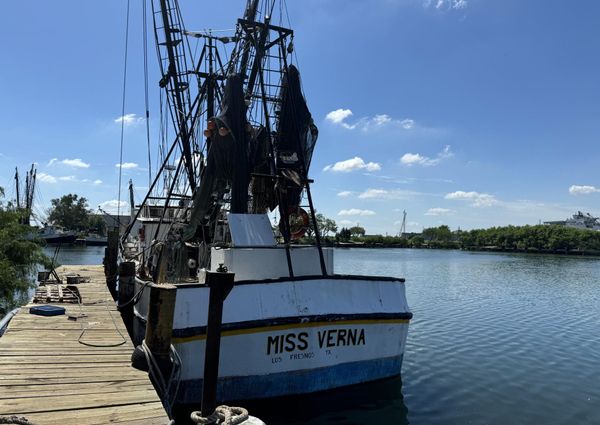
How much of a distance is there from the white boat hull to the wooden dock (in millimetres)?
1342

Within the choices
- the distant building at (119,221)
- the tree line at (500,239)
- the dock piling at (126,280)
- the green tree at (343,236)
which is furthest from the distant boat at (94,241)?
the dock piling at (126,280)

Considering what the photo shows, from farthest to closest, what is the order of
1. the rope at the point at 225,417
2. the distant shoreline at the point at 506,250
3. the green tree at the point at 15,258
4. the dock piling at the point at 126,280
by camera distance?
the distant shoreline at the point at 506,250, the green tree at the point at 15,258, the dock piling at the point at 126,280, the rope at the point at 225,417

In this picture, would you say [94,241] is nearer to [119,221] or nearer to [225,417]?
[119,221]

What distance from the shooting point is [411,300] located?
25938mm

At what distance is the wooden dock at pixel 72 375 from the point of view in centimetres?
544

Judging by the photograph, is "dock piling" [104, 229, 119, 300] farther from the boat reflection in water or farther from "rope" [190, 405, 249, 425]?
"rope" [190, 405, 249, 425]

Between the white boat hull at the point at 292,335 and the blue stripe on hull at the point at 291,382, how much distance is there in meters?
0.02

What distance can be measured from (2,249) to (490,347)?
17.6 meters

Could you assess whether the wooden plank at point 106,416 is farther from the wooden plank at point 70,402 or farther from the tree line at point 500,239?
the tree line at point 500,239

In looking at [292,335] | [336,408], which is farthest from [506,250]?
[292,335]

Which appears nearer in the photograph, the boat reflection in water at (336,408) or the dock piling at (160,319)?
the dock piling at (160,319)

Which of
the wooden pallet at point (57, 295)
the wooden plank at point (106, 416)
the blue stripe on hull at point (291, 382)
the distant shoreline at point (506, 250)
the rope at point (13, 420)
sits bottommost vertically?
the blue stripe on hull at point (291, 382)

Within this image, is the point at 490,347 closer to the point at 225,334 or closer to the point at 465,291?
the point at 225,334

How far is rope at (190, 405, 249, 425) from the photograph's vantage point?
5366 mm
